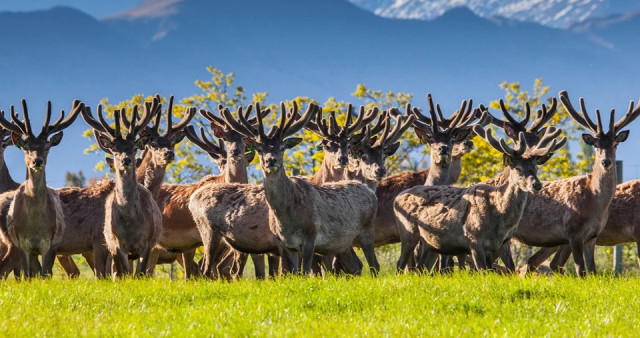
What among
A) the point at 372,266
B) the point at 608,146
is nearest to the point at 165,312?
the point at 372,266

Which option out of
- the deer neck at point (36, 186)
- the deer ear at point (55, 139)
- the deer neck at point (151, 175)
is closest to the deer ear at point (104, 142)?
the deer ear at point (55, 139)

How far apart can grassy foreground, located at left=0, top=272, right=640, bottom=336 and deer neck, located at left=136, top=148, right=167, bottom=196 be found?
158 inches

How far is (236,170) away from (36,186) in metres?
3.64

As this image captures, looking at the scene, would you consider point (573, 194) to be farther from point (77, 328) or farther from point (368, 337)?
point (77, 328)

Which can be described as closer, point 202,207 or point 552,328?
point 552,328

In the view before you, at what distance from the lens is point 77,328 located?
7.49m

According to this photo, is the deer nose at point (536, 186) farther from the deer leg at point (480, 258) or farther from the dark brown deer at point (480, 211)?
the deer leg at point (480, 258)

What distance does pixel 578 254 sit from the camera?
1261cm

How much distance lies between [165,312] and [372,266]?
4636 mm

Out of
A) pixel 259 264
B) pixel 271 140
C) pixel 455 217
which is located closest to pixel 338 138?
pixel 259 264

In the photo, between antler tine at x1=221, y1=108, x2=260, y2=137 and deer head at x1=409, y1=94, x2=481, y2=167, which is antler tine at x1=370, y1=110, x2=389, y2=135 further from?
antler tine at x1=221, y1=108, x2=260, y2=137

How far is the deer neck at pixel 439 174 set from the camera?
14.2 m

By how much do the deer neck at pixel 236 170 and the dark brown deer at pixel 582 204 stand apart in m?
4.28

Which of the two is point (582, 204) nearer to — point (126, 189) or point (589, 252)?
point (589, 252)
